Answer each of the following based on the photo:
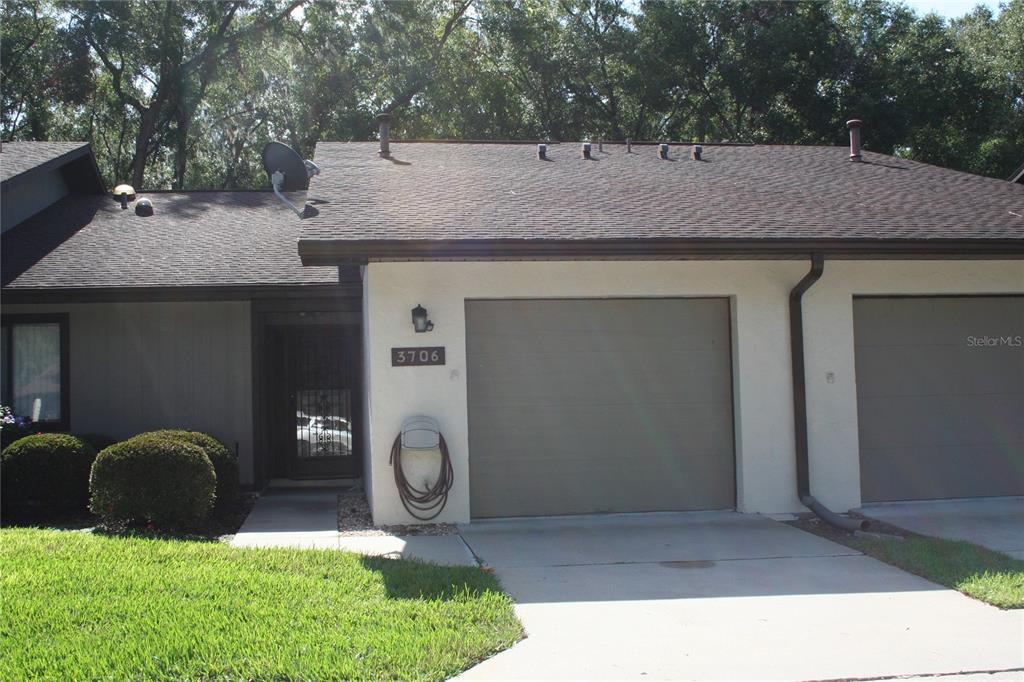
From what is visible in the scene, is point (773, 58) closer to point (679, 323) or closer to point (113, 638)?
point (679, 323)

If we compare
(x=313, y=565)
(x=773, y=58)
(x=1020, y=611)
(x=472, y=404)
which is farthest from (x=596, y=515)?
(x=773, y=58)

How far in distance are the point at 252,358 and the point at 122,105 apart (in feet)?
67.3

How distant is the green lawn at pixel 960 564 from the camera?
604cm

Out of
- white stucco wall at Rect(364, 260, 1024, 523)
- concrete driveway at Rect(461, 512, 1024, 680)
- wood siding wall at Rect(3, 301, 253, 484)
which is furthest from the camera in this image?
wood siding wall at Rect(3, 301, 253, 484)

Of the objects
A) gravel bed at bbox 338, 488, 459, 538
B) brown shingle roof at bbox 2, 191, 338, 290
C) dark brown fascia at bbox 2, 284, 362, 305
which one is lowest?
gravel bed at bbox 338, 488, 459, 538

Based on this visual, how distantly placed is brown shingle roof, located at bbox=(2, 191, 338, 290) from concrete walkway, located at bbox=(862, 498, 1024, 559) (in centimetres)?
693

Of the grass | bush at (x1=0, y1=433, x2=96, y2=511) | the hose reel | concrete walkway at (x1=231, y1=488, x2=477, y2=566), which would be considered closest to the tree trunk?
bush at (x1=0, y1=433, x2=96, y2=511)

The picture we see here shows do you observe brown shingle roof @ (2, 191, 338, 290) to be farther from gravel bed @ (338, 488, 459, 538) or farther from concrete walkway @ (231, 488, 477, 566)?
gravel bed @ (338, 488, 459, 538)

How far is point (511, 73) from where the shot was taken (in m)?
29.2

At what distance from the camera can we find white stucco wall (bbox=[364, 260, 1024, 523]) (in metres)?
8.84

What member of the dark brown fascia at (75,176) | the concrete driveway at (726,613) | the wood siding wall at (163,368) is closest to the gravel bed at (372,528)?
the concrete driveway at (726,613)

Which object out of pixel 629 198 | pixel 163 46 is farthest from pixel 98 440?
pixel 163 46

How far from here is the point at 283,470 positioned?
39.7 ft

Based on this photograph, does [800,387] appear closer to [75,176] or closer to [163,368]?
[163,368]
